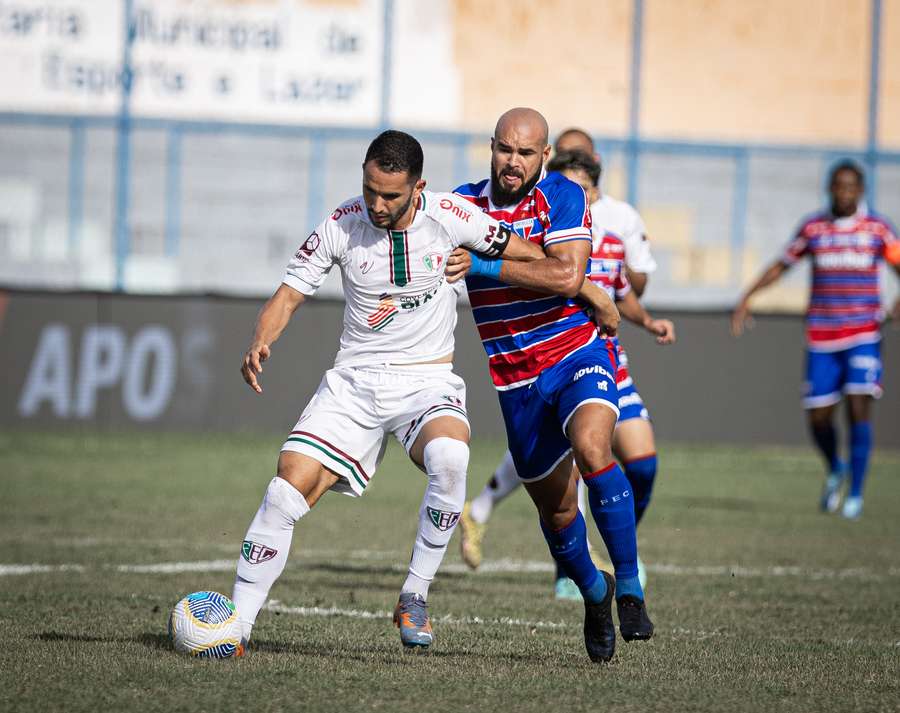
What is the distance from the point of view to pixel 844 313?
12.0m

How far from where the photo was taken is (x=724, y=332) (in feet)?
55.9

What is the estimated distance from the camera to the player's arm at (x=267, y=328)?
219 inches

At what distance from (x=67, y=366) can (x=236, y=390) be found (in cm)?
174

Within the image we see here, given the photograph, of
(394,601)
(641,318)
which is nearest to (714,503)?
(641,318)

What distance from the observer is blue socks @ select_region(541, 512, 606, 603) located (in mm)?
5773

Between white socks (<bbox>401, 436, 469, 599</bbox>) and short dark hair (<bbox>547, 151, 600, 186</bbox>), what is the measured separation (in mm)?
2094

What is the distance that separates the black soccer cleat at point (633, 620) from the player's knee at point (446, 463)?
767 millimetres

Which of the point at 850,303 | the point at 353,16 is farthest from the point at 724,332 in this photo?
the point at 353,16

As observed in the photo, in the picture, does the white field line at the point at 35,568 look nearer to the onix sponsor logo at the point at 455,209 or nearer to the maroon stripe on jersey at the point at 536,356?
the maroon stripe on jersey at the point at 536,356

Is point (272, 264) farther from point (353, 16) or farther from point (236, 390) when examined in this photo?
point (236, 390)

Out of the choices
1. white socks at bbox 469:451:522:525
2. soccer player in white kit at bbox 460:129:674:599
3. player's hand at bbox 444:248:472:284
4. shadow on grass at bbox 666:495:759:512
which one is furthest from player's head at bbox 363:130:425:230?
shadow on grass at bbox 666:495:759:512

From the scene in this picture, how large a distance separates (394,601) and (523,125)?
7.90 feet

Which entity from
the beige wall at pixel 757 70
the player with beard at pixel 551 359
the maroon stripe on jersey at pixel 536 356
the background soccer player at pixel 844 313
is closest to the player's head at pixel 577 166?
the player with beard at pixel 551 359

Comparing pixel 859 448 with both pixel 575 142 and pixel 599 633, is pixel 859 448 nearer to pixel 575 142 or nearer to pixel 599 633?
pixel 575 142
